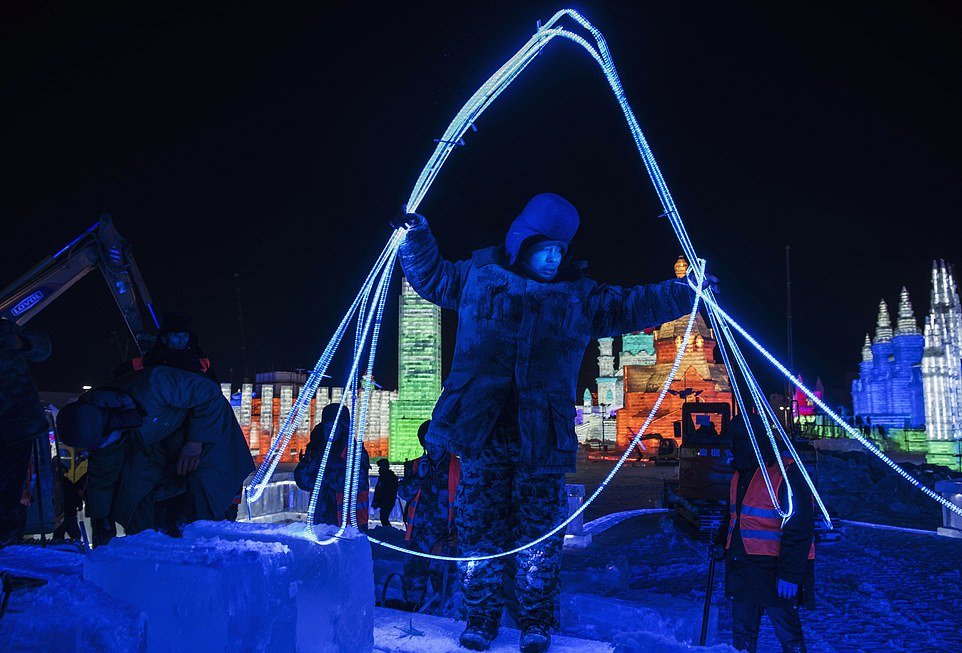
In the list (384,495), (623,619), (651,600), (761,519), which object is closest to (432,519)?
(623,619)

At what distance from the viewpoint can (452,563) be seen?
5.18 m

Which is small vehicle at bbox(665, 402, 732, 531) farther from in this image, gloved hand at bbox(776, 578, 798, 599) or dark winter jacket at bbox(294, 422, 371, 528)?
gloved hand at bbox(776, 578, 798, 599)

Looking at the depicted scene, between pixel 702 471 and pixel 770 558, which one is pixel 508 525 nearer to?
pixel 770 558

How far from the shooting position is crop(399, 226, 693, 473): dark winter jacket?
3.02 m

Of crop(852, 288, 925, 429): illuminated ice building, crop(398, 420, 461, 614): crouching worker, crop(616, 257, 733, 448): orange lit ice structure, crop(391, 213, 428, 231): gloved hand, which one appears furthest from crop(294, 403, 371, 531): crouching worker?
crop(852, 288, 925, 429): illuminated ice building

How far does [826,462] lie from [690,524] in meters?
9.50

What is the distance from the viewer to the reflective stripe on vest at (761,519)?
440cm

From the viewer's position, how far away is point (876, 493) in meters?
17.4

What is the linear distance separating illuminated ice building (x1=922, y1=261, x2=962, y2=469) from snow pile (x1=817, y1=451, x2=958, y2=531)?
1299 cm

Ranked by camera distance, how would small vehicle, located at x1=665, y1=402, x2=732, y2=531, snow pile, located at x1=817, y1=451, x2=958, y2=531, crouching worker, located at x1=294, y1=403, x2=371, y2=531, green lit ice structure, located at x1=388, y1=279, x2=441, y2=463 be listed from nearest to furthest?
crouching worker, located at x1=294, y1=403, x2=371, y2=531, small vehicle, located at x1=665, y1=402, x2=732, y2=531, snow pile, located at x1=817, y1=451, x2=958, y2=531, green lit ice structure, located at x1=388, y1=279, x2=441, y2=463

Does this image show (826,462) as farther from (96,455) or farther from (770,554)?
(96,455)

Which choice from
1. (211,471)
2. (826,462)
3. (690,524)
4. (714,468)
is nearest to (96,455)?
(211,471)

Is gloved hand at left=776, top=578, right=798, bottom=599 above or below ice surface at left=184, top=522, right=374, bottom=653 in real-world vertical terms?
below

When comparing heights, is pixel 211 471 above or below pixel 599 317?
below
